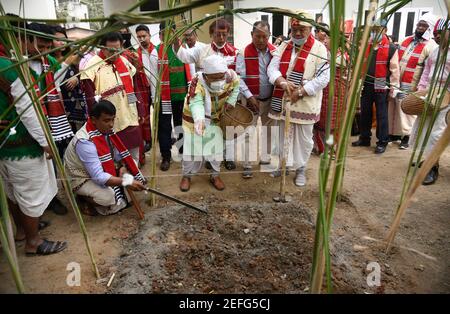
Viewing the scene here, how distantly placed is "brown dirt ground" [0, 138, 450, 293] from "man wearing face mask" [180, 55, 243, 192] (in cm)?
30

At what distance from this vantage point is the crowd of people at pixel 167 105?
93.0 inches

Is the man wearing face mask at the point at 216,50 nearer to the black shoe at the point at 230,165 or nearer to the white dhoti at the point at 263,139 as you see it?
the black shoe at the point at 230,165

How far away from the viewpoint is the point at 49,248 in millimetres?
2488

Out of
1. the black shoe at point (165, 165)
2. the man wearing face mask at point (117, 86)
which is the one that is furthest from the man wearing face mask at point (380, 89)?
the man wearing face mask at point (117, 86)

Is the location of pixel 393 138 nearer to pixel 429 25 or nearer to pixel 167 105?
pixel 429 25

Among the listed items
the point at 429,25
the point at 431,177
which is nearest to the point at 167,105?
the point at 431,177

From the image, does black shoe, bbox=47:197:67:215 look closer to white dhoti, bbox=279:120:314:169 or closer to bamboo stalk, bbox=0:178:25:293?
bamboo stalk, bbox=0:178:25:293

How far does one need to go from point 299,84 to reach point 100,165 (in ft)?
6.65

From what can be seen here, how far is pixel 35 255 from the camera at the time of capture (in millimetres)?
2467

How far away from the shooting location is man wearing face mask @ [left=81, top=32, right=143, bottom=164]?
10.7ft

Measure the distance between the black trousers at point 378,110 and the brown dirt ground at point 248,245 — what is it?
1.18 meters

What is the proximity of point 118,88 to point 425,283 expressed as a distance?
3031 millimetres

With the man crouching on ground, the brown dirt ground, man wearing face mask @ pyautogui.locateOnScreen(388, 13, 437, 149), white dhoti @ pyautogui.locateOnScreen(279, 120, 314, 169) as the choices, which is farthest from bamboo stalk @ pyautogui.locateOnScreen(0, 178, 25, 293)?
man wearing face mask @ pyautogui.locateOnScreen(388, 13, 437, 149)
